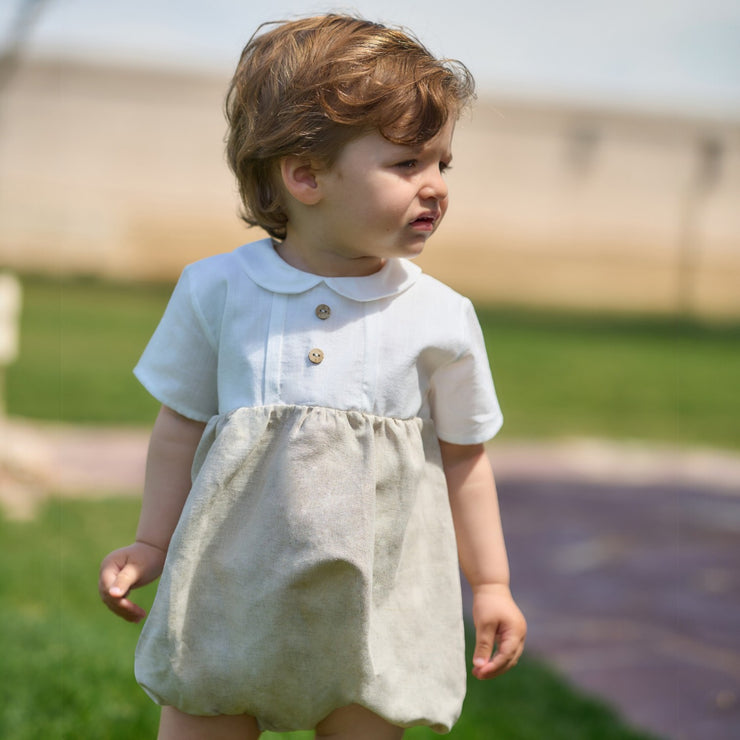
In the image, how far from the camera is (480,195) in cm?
1328

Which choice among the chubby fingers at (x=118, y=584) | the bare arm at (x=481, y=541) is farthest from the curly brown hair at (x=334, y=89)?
the chubby fingers at (x=118, y=584)

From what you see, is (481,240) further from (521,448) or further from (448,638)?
(448,638)

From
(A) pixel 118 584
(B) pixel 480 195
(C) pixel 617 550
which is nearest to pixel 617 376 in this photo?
(B) pixel 480 195

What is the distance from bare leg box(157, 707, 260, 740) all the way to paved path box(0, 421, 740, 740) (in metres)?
2.03

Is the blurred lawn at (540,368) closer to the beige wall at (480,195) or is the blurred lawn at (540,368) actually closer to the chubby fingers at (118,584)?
the beige wall at (480,195)

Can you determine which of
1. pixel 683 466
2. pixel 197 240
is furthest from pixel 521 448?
pixel 197 240

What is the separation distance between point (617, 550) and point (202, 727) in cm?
403

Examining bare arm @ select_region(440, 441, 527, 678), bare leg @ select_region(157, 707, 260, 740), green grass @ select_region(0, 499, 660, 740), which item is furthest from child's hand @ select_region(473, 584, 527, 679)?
green grass @ select_region(0, 499, 660, 740)

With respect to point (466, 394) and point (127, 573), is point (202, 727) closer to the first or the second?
point (127, 573)

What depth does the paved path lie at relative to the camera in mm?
3561

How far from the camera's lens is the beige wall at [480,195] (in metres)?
12.3

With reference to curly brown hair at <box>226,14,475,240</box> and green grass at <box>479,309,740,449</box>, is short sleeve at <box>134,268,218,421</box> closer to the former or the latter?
curly brown hair at <box>226,14,475,240</box>

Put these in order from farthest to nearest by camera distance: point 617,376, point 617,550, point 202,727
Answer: point 617,376, point 617,550, point 202,727

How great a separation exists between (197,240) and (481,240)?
3655 millimetres
